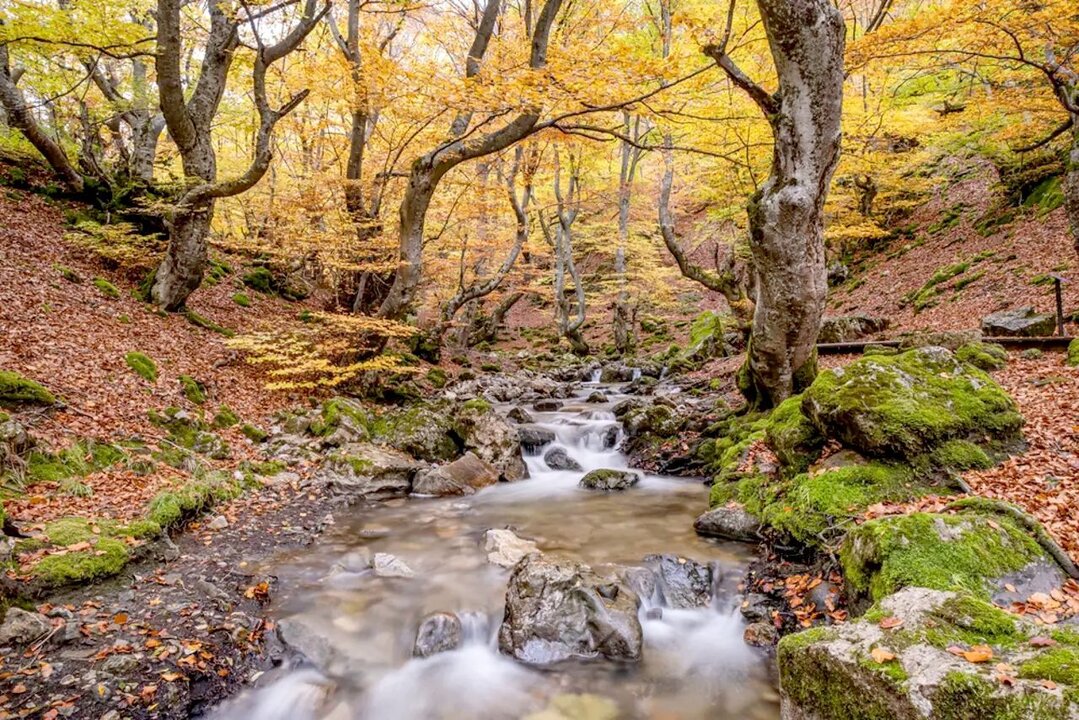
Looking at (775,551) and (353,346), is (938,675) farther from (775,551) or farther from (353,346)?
(353,346)

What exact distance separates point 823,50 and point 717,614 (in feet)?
19.5

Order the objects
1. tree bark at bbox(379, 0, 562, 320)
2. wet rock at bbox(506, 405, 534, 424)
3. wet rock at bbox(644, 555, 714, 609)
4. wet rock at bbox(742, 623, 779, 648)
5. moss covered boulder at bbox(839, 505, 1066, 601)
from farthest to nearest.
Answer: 1. wet rock at bbox(506, 405, 534, 424)
2. tree bark at bbox(379, 0, 562, 320)
3. wet rock at bbox(644, 555, 714, 609)
4. wet rock at bbox(742, 623, 779, 648)
5. moss covered boulder at bbox(839, 505, 1066, 601)

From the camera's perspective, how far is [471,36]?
15.6m

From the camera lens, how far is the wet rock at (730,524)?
5.44 m

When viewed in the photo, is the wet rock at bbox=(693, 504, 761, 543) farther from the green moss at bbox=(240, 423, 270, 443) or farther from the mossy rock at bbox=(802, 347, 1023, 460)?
the green moss at bbox=(240, 423, 270, 443)

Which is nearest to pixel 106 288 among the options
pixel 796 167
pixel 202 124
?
pixel 202 124

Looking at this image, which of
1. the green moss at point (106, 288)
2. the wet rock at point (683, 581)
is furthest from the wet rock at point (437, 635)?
the green moss at point (106, 288)

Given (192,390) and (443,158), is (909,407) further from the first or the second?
(192,390)

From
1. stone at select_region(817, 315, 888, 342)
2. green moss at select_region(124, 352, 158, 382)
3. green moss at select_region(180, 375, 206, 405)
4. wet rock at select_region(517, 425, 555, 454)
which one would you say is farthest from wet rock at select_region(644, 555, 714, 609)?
stone at select_region(817, 315, 888, 342)

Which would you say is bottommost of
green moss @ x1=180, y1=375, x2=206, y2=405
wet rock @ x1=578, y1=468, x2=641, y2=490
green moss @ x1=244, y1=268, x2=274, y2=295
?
wet rock @ x1=578, y1=468, x2=641, y2=490

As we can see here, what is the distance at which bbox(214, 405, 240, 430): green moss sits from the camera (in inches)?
291

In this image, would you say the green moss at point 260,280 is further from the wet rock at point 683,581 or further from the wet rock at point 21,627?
the wet rock at point 683,581

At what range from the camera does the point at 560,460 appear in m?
9.21

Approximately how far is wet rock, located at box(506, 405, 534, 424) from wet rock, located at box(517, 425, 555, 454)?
72 centimetres
